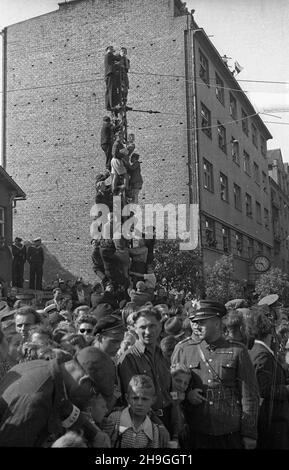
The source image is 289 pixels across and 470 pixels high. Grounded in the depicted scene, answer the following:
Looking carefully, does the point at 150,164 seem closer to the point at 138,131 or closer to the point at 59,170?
the point at 138,131

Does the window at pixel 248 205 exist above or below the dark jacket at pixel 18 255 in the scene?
above

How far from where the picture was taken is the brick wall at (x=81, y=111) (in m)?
11.7

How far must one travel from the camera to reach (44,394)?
2.05 metres

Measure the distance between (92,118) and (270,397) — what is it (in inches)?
395

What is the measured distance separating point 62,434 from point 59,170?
1074cm

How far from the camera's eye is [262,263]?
841 centimetres

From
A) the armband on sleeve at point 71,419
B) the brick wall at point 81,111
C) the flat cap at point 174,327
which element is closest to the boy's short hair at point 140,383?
the armband on sleeve at point 71,419

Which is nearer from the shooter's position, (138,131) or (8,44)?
(8,44)

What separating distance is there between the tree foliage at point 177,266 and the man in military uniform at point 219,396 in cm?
560

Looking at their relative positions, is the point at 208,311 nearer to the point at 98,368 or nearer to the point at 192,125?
the point at 98,368

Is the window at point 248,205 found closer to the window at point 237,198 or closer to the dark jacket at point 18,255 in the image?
the window at point 237,198

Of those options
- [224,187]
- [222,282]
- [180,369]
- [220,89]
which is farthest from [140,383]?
[224,187]
